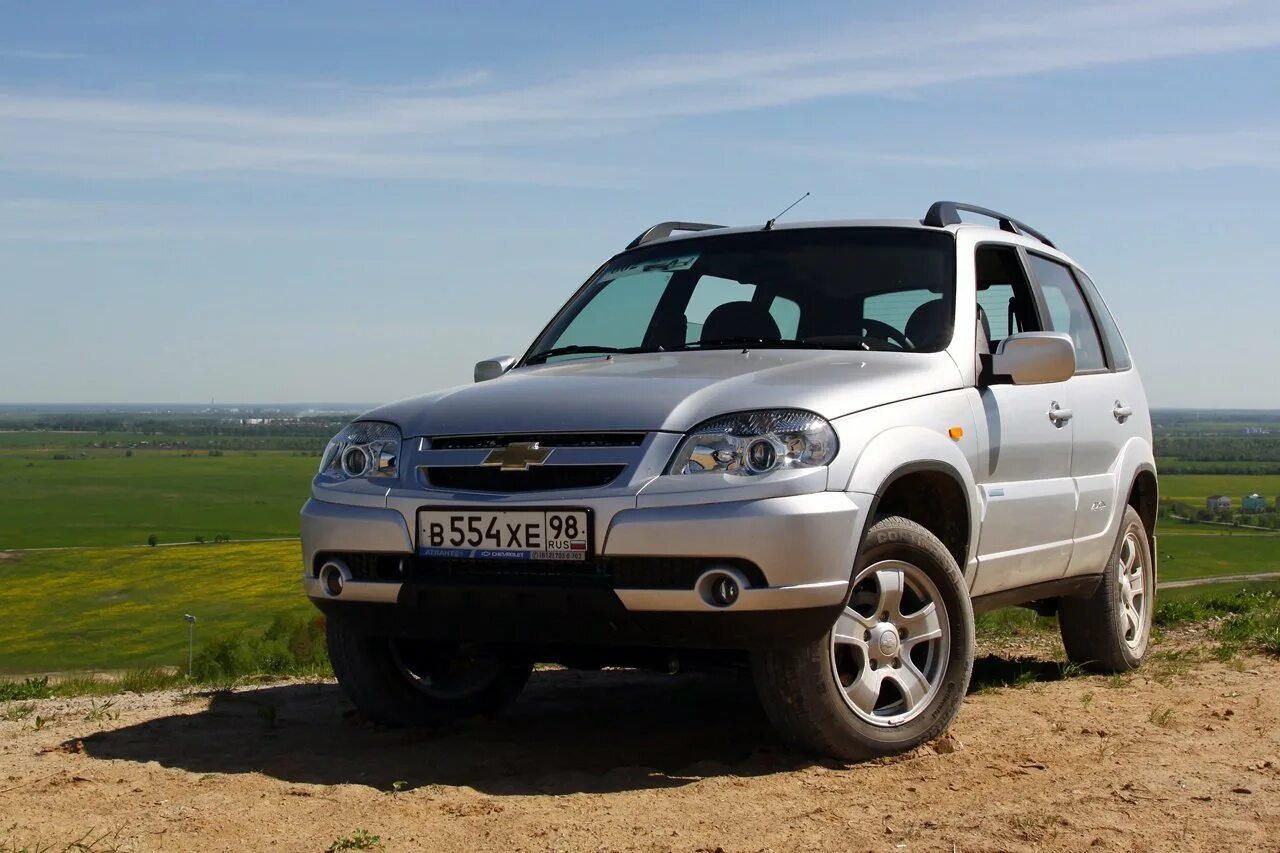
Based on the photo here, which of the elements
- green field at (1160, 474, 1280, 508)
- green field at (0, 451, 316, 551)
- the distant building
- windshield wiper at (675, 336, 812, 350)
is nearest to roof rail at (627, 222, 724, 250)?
windshield wiper at (675, 336, 812, 350)

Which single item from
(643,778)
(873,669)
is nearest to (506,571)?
(643,778)

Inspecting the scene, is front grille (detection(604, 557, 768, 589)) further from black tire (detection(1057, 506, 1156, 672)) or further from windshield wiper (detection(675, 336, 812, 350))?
black tire (detection(1057, 506, 1156, 672))

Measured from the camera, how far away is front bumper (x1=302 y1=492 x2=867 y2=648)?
4219 millimetres

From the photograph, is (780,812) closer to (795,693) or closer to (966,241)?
(795,693)

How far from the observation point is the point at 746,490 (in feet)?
13.9

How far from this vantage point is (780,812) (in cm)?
396

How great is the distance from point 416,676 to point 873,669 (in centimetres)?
185

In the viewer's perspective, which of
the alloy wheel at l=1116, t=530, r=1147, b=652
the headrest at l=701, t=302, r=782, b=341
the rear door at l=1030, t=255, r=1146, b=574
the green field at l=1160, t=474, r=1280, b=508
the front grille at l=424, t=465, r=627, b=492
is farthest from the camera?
the green field at l=1160, t=474, r=1280, b=508

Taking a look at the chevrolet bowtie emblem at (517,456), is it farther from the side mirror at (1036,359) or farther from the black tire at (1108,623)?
the black tire at (1108,623)

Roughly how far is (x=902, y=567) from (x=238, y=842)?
2235 millimetres

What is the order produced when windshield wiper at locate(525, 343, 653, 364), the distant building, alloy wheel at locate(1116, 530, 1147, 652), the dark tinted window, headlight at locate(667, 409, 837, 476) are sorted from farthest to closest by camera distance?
1. the distant building
2. alloy wheel at locate(1116, 530, 1147, 652)
3. the dark tinted window
4. windshield wiper at locate(525, 343, 653, 364)
5. headlight at locate(667, 409, 837, 476)

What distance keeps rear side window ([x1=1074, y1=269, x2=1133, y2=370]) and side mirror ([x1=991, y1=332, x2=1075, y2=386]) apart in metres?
1.76

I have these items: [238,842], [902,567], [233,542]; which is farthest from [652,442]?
[233,542]

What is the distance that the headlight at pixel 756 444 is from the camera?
Result: 433 cm
